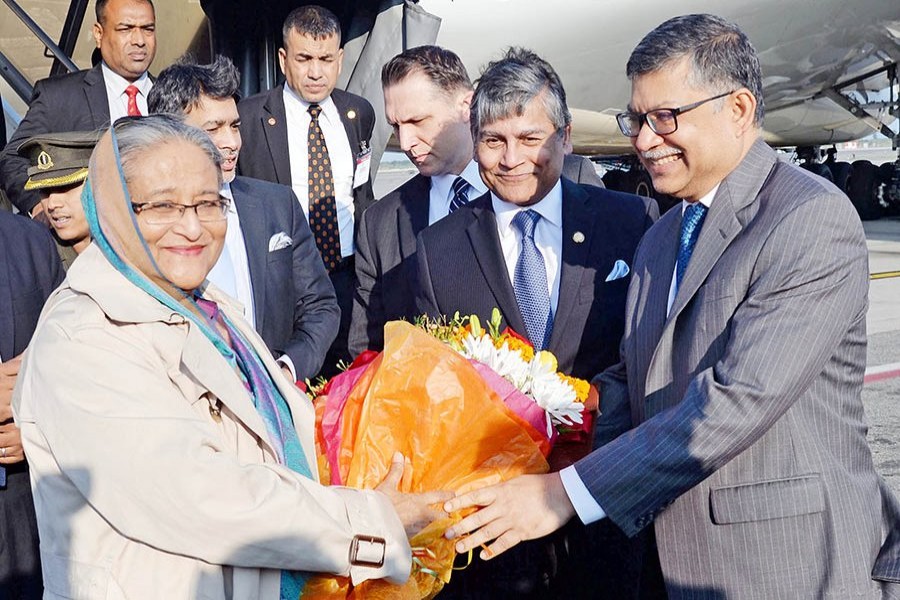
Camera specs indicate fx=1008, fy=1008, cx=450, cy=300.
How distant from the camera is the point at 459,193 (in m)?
4.05

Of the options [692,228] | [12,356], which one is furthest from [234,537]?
[12,356]

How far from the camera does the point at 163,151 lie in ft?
6.52

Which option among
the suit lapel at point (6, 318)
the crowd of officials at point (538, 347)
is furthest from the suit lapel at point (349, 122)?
the suit lapel at point (6, 318)

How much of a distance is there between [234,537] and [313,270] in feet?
6.88

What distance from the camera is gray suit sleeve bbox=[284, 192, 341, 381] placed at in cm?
352

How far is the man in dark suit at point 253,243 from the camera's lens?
353 cm

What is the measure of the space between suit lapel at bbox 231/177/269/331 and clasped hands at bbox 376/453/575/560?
1343 millimetres

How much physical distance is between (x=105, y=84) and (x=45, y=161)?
1.79m

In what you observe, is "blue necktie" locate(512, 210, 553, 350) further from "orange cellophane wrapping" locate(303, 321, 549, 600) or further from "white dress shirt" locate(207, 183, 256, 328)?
"white dress shirt" locate(207, 183, 256, 328)

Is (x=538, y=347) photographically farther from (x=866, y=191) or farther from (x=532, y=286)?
(x=866, y=191)

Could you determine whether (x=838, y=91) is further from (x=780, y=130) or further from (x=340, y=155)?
(x=340, y=155)

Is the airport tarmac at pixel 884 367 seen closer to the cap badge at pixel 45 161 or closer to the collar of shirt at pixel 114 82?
the cap badge at pixel 45 161

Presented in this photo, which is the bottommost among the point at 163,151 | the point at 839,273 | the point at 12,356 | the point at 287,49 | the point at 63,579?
the point at 63,579

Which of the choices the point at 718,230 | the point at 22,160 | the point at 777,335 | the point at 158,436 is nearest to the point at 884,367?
the point at 718,230
